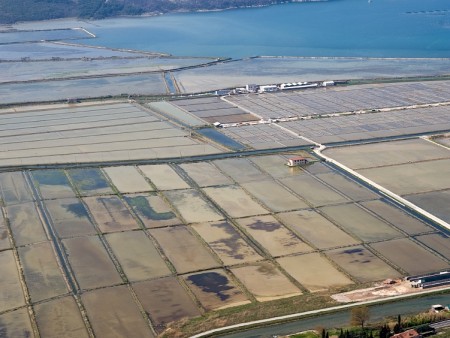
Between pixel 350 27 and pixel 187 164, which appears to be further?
pixel 350 27

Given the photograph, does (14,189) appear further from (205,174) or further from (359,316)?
(359,316)

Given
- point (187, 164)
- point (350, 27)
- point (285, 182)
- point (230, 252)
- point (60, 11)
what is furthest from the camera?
point (60, 11)

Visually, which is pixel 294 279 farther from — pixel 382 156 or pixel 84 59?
pixel 84 59

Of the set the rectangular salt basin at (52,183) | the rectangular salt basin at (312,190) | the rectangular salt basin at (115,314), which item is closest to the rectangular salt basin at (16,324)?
the rectangular salt basin at (115,314)

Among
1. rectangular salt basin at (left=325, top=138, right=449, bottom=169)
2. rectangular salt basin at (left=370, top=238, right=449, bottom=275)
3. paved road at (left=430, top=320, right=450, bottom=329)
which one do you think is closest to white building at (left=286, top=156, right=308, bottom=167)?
rectangular salt basin at (left=325, top=138, right=449, bottom=169)

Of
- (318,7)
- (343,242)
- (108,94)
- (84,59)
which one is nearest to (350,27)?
(318,7)

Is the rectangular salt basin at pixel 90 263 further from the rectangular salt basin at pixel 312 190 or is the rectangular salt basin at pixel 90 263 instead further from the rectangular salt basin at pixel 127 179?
the rectangular salt basin at pixel 312 190

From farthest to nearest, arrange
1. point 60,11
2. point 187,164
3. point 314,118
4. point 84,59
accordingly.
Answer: point 60,11
point 84,59
point 314,118
point 187,164
